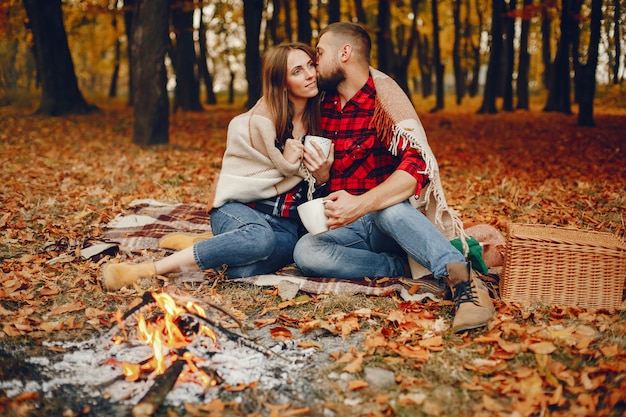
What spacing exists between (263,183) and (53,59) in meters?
12.4

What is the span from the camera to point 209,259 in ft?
12.4

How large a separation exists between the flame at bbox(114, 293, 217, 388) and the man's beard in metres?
1.76

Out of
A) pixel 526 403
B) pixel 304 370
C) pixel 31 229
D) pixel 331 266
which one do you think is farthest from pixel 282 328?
pixel 31 229

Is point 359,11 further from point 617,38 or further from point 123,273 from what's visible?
point 123,273

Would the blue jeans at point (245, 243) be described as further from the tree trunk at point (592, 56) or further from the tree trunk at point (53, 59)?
the tree trunk at point (53, 59)

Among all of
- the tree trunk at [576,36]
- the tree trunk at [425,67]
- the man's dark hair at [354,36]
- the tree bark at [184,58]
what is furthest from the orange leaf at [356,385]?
the tree trunk at [425,67]

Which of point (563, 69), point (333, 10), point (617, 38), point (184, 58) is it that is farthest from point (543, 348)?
point (184, 58)

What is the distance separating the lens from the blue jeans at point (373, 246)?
350 centimetres

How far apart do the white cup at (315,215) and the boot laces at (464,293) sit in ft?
2.84

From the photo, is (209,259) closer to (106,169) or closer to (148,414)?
(148,414)

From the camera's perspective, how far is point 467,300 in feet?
10.5

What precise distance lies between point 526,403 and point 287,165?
2058 mm

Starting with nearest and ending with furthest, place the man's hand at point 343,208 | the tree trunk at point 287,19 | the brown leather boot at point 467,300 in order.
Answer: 1. the brown leather boot at point 467,300
2. the man's hand at point 343,208
3. the tree trunk at point 287,19

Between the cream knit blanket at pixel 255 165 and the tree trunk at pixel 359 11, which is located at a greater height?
the tree trunk at pixel 359 11
